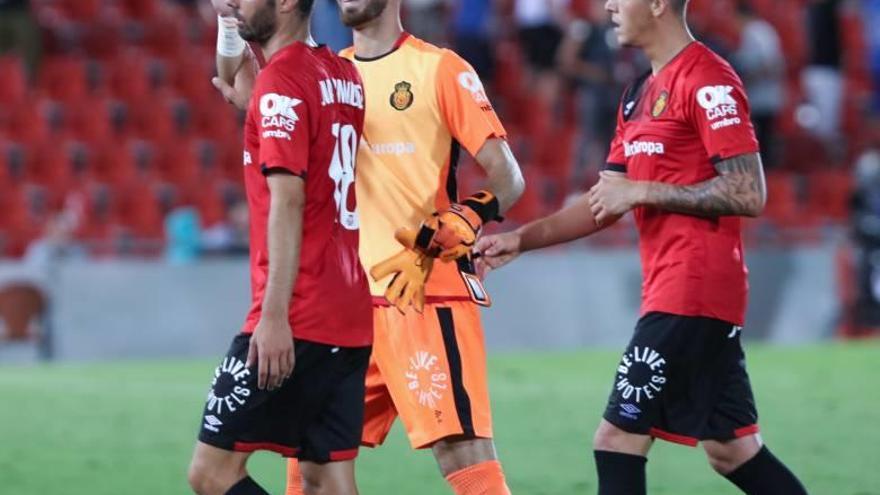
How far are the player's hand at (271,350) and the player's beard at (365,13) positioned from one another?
1687mm

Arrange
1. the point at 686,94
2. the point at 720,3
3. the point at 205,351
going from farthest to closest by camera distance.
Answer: the point at 720,3 → the point at 205,351 → the point at 686,94

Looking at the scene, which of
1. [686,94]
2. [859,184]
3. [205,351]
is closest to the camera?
[686,94]

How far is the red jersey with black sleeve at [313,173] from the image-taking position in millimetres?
5492

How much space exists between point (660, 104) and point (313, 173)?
4.66 ft

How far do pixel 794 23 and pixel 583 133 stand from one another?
17.6 ft

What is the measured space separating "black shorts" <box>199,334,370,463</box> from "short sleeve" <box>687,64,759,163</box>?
4.61ft

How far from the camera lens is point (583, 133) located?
20.6 meters

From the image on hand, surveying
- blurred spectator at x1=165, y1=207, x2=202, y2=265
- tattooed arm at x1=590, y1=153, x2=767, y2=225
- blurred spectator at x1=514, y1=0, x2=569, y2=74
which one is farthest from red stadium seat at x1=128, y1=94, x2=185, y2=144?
tattooed arm at x1=590, y1=153, x2=767, y2=225

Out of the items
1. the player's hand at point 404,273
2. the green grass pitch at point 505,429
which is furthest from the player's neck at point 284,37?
the green grass pitch at point 505,429

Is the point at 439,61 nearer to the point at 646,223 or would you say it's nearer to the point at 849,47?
the point at 646,223

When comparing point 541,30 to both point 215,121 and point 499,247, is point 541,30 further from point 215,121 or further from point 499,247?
point 499,247

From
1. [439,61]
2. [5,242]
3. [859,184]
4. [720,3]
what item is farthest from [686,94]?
[720,3]

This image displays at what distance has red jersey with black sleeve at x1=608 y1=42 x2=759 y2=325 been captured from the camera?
20.2 feet

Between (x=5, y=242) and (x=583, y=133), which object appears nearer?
(x=5, y=242)
